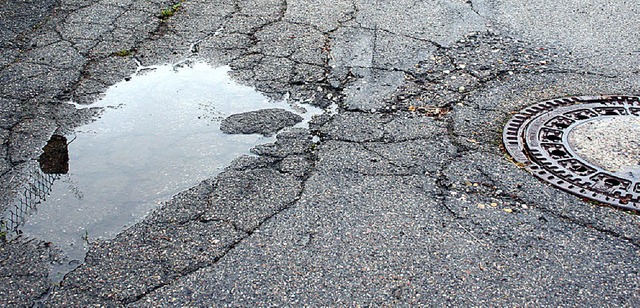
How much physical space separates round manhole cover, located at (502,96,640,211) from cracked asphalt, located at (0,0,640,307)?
122mm

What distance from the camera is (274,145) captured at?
380cm

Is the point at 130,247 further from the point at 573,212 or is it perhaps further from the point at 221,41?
the point at 221,41

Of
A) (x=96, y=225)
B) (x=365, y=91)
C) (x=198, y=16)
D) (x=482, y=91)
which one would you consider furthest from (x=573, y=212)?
(x=198, y=16)

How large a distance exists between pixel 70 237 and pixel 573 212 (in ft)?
8.70

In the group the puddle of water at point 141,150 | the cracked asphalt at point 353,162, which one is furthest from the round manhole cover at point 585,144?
the puddle of water at point 141,150

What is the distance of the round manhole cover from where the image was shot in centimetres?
335

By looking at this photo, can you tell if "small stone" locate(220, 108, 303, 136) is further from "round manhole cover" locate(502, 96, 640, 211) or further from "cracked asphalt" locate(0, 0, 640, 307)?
"round manhole cover" locate(502, 96, 640, 211)

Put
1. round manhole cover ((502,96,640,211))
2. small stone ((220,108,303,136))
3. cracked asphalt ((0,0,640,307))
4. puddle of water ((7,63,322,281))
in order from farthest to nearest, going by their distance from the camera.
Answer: small stone ((220,108,303,136))
round manhole cover ((502,96,640,211))
puddle of water ((7,63,322,281))
cracked asphalt ((0,0,640,307))

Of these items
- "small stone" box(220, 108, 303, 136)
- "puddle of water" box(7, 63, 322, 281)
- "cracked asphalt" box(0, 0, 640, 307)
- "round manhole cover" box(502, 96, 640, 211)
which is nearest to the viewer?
"cracked asphalt" box(0, 0, 640, 307)

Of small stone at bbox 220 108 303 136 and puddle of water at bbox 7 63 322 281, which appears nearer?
puddle of water at bbox 7 63 322 281

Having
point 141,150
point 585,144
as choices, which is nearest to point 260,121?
point 141,150

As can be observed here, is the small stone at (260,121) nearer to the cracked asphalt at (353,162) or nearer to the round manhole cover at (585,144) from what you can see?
the cracked asphalt at (353,162)

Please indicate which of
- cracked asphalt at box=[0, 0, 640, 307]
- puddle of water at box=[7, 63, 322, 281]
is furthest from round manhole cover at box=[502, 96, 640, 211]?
puddle of water at box=[7, 63, 322, 281]

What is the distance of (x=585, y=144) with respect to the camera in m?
3.72
